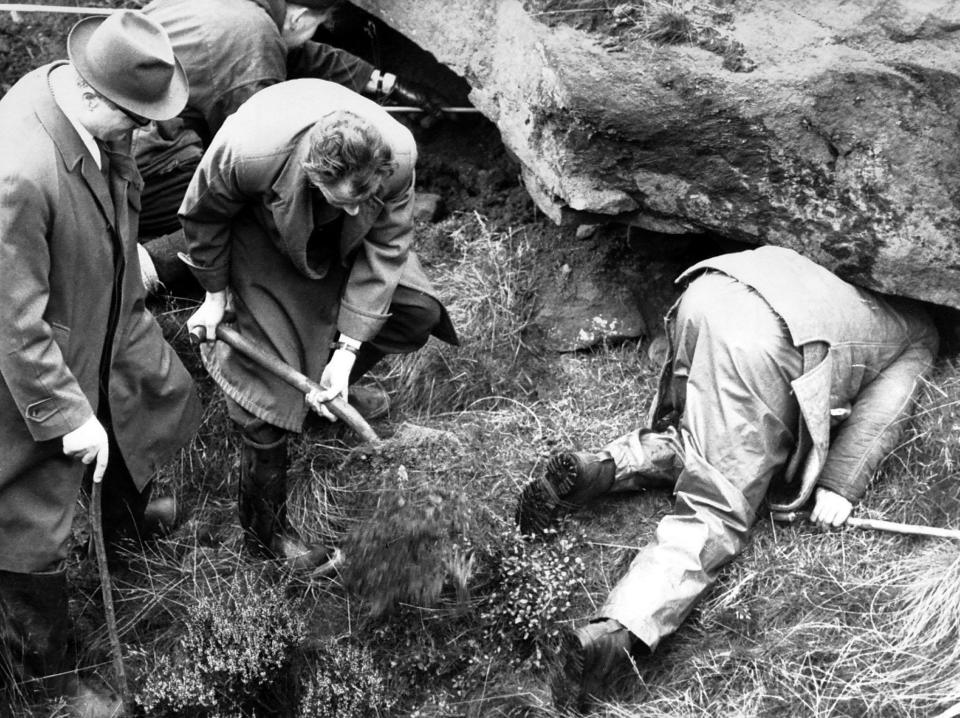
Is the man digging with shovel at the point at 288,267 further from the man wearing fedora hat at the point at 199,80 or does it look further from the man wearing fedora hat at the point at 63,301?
the man wearing fedora hat at the point at 199,80

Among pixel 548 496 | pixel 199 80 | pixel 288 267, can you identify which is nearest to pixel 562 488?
pixel 548 496

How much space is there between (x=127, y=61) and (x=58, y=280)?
0.66 metres

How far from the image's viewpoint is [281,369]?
4.19 meters

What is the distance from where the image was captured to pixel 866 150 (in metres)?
4.45

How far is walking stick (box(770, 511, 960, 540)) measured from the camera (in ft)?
13.5

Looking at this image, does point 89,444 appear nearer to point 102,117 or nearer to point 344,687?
point 102,117

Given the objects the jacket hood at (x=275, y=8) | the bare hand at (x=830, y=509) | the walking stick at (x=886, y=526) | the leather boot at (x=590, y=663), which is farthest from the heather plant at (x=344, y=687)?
the jacket hood at (x=275, y=8)

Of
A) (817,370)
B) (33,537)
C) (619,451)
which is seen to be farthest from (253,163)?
(817,370)

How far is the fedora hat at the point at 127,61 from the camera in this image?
3406 mm

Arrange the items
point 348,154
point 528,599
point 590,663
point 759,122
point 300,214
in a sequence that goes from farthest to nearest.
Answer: point 759,122 < point 528,599 < point 300,214 < point 590,663 < point 348,154

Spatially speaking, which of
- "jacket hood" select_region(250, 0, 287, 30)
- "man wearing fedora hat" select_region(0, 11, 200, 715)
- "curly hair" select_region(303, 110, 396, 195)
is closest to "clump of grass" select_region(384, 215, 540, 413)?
"jacket hood" select_region(250, 0, 287, 30)

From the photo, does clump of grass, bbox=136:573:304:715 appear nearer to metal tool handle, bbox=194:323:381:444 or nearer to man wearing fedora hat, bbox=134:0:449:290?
metal tool handle, bbox=194:323:381:444

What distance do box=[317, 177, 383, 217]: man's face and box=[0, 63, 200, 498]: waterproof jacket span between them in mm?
617

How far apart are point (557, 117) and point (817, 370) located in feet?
4.73
